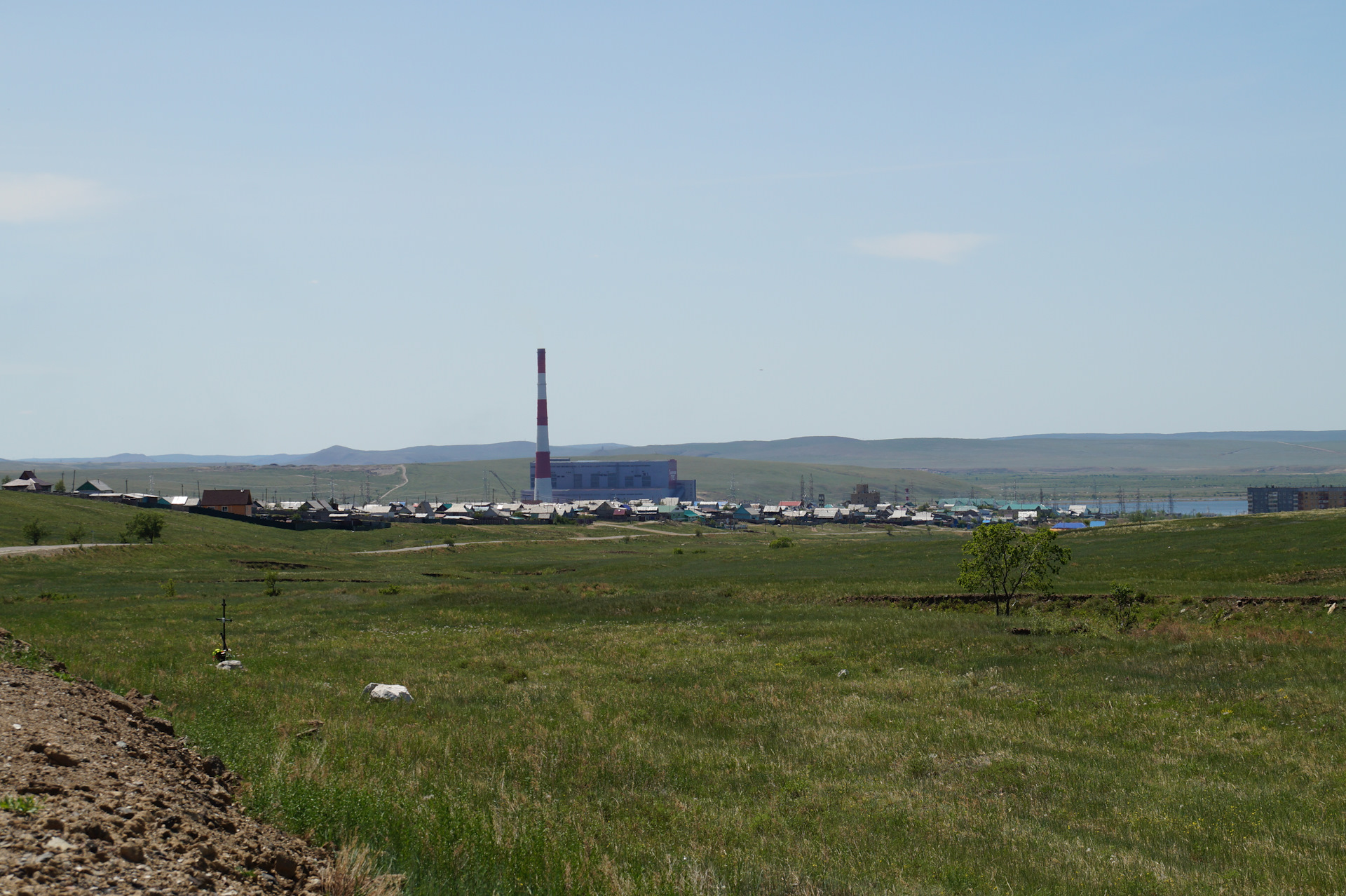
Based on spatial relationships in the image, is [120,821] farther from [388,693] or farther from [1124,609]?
[1124,609]

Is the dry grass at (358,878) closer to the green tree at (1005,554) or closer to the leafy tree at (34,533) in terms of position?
the green tree at (1005,554)

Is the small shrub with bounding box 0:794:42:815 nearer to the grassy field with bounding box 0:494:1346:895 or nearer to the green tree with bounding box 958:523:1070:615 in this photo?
the grassy field with bounding box 0:494:1346:895

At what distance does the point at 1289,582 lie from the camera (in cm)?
4850

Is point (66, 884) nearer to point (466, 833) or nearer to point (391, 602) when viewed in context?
point (466, 833)

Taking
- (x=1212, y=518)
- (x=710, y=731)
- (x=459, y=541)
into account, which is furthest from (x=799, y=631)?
(x=459, y=541)

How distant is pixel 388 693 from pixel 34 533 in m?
89.5

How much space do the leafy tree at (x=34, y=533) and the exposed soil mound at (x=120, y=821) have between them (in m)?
96.0

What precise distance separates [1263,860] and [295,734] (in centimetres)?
1621

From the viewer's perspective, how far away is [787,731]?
2200 centimetres

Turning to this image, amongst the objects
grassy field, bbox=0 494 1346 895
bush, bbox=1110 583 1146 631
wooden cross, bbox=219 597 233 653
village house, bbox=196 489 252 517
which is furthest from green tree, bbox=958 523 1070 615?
village house, bbox=196 489 252 517

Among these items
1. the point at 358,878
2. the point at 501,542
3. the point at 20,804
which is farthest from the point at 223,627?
the point at 501,542

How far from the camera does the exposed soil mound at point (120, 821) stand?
7.93 metres

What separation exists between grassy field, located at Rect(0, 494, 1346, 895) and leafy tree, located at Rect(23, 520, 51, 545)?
161 feet

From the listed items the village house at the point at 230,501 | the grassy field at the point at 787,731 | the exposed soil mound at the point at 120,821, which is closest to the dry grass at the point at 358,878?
the exposed soil mound at the point at 120,821
